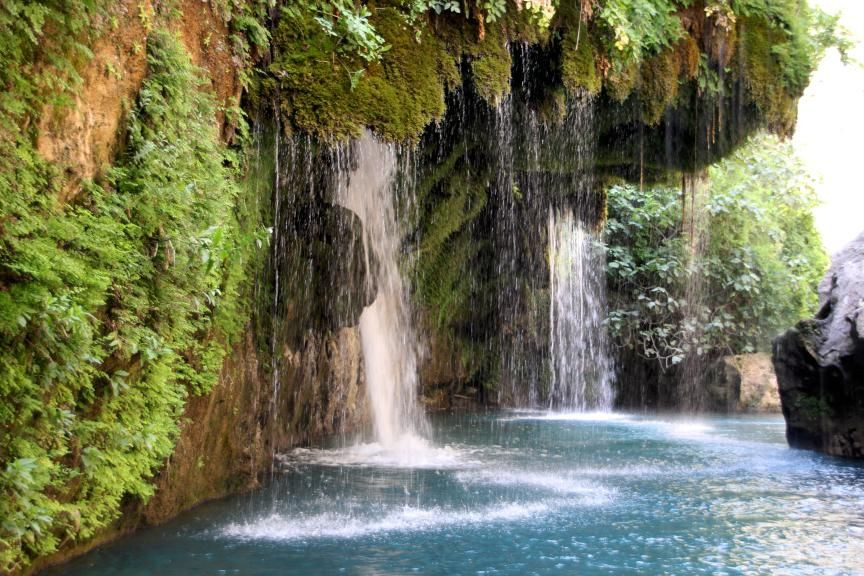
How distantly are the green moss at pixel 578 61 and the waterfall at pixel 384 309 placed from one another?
2.74 m

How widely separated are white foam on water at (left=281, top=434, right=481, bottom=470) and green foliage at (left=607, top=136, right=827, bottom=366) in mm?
10371

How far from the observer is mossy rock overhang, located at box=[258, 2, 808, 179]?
24.1 ft

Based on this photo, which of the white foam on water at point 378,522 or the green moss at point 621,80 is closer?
the white foam on water at point 378,522

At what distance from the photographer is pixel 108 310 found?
4926mm

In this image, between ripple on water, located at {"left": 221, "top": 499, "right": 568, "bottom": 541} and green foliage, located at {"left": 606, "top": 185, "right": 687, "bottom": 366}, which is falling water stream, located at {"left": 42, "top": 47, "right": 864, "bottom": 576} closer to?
ripple on water, located at {"left": 221, "top": 499, "right": 568, "bottom": 541}

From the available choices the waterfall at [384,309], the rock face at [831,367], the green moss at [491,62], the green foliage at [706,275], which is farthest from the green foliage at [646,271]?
the green moss at [491,62]

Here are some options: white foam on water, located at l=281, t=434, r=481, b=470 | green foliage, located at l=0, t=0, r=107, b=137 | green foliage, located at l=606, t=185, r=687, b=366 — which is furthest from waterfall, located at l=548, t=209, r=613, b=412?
green foliage, located at l=0, t=0, r=107, b=137

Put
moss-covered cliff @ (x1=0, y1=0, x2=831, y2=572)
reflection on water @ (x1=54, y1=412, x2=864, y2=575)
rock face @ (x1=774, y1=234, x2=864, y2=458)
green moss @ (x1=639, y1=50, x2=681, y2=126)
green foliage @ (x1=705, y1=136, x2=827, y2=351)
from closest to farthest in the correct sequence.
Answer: moss-covered cliff @ (x1=0, y1=0, x2=831, y2=572) → reflection on water @ (x1=54, y1=412, x2=864, y2=575) → green moss @ (x1=639, y1=50, x2=681, y2=126) → rock face @ (x1=774, y1=234, x2=864, y2=458) → green foliage @ (x1=705, y1=136, x2=827, y2=351)

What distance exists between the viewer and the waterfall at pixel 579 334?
2186cm

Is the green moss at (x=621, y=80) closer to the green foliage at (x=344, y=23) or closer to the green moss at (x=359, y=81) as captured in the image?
the green moss at (x=359, y=81)

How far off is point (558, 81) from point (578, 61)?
0.67 meters

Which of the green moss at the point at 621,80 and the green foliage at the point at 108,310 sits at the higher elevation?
the green moss at the point at 621,80

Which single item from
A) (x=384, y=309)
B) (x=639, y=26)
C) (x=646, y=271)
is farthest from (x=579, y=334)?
(x=639, y=26)

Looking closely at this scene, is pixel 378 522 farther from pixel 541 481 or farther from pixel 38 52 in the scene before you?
pixel 38 52
